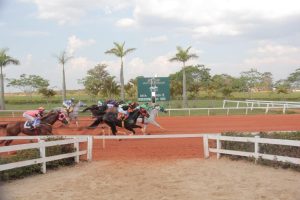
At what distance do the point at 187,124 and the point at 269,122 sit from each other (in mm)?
4319

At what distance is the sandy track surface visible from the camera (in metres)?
8.61

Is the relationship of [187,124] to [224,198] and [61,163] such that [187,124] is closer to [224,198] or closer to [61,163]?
[61,163]

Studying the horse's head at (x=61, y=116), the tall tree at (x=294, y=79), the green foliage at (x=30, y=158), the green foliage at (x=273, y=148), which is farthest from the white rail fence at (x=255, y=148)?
the tall tree at (x=294, y=79)

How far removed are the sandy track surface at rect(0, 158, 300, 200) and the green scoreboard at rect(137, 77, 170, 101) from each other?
679 inches

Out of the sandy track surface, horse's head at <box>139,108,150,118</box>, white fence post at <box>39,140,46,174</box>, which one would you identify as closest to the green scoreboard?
horse's head at <box>139,108,150,118</box>

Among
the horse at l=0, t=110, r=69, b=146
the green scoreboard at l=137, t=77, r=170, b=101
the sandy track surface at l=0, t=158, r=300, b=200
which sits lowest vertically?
the sandy track surface at l=0, t=158, r=300, b=200

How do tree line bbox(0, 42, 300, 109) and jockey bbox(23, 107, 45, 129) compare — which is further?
tree line bbox(0, 42, 300, 109)

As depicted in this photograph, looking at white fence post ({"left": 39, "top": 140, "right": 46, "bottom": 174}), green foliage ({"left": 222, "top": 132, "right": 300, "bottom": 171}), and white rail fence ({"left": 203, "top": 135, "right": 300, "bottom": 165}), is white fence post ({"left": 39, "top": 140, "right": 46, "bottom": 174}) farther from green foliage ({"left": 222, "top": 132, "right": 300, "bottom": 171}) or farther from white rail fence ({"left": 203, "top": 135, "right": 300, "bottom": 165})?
green foliage ({"left": 222, "top": 132, "right": 300, "bottom": 171})

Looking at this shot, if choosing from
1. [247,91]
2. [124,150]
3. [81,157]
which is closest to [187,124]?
[124,150]

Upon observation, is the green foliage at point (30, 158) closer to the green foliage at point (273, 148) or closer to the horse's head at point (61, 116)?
the horse's head at point (61, 116)

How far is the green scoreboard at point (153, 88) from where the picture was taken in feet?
97.7

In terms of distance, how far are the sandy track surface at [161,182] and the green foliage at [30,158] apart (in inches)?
9.7

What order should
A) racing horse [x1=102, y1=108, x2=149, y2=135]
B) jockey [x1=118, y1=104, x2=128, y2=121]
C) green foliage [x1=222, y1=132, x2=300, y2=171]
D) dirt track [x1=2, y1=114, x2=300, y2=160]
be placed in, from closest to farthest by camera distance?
green foliage [x1=222, y1=132, x2=300, y2=171]
dirt track [x1=2, y1=114, x2=300, y2=160]
racing horse [x1=102, y1=108, x2=149, y2=135]
jockey [x1=118, y1=104, x2=128, y2=121]

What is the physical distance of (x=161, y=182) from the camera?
9.93 meters
